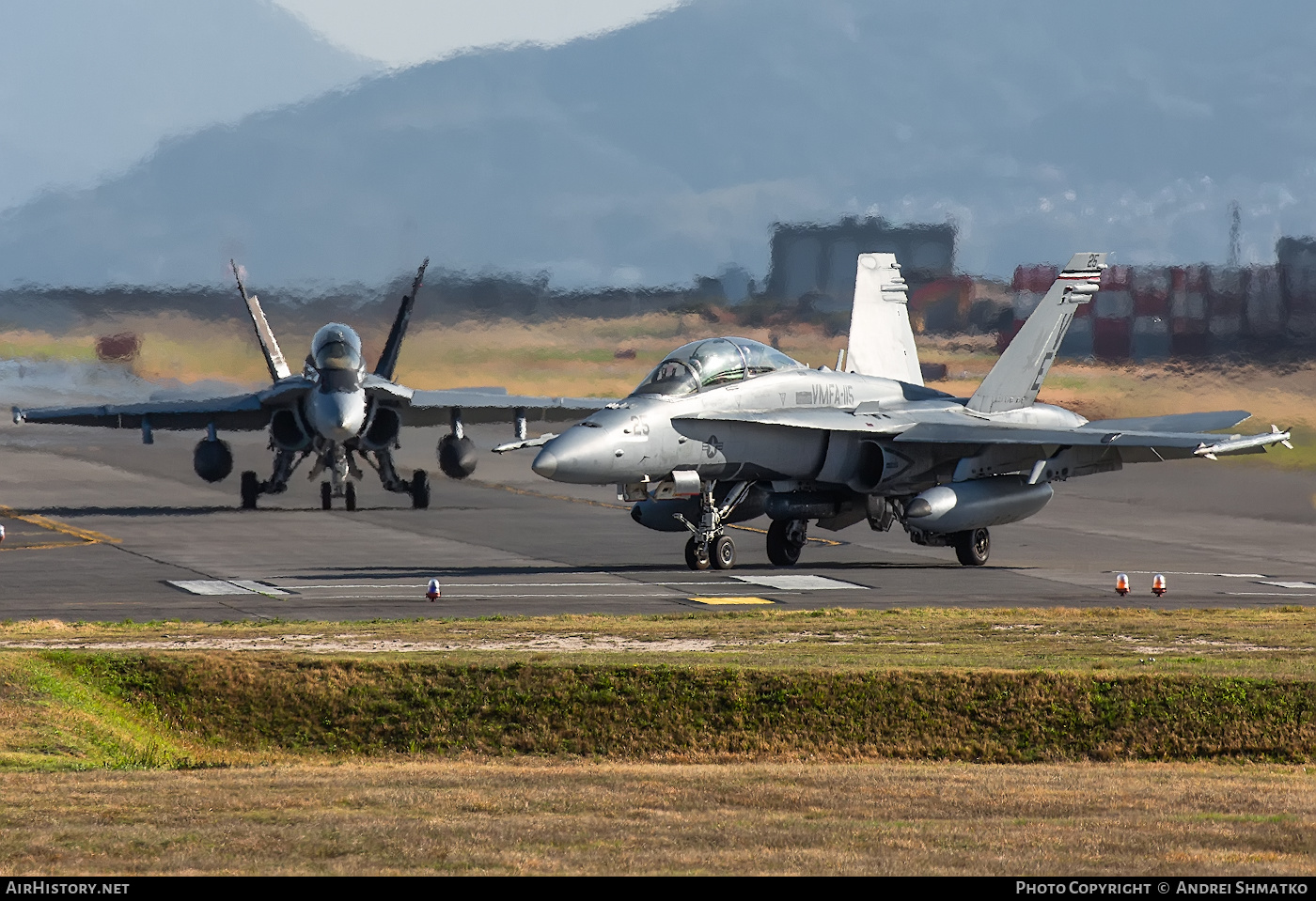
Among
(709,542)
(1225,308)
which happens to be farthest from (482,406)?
(1225,308)

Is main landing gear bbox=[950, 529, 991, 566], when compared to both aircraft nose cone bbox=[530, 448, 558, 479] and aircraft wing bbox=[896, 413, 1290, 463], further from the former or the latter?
aircraft nose cone bbox=[530, 448, 558, 479]

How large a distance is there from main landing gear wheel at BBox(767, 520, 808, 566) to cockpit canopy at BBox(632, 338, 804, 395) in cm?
239

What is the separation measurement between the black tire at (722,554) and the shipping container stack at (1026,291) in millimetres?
13771

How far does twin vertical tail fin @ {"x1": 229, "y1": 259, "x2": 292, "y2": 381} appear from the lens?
37875 mm

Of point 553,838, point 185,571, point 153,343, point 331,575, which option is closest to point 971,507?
point 331,575

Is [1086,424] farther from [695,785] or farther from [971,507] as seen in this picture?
[695,785]


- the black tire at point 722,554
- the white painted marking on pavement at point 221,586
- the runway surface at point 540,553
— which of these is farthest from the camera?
the black tire at point 722,554

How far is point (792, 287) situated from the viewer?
40.9 meters

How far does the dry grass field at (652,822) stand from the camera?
7766 millimetres

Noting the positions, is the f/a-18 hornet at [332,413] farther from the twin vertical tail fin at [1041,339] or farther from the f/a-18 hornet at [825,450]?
the twin vertical tail fin at [1041,339]

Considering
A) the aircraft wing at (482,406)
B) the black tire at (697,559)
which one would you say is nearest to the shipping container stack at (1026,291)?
the aircraft wing at (482,406)

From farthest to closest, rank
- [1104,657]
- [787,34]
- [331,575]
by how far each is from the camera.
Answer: [787,34]
[331,575]
[1104,657]

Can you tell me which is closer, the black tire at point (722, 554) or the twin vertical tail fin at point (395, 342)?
the black tire at point (722, 554)

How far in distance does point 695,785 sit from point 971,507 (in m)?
16.9
